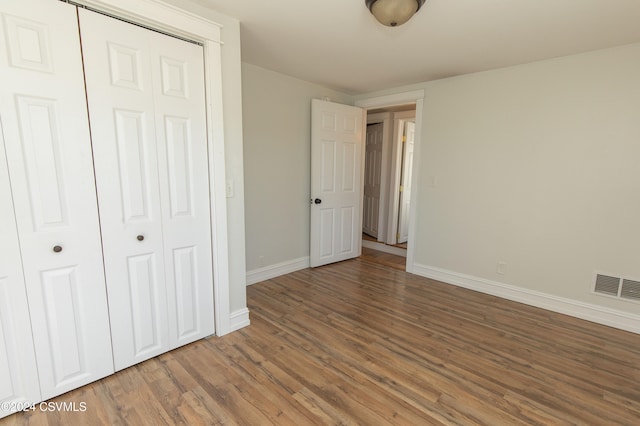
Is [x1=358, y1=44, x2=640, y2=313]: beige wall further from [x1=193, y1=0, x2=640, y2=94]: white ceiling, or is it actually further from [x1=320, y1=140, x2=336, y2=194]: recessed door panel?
[x1=320, y1=140, x2=336, y2=194]: recessed door panel

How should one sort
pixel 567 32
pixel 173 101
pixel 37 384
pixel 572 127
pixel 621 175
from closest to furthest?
pixel 37 384, pixel 173 101, pixel 567 32, pixel 621 175, pixel 572 127

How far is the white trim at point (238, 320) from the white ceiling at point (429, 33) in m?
2.29

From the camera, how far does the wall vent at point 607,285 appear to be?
261 cm

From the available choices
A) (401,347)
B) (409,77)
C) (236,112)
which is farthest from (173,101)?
(409,77)

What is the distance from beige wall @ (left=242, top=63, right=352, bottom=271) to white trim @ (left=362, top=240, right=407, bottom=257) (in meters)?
1.67

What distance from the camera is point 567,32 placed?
2240mm

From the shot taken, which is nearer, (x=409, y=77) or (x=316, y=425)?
(x=316, y=425)

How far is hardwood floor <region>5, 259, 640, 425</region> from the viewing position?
1631mm

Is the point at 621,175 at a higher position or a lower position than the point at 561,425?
higher

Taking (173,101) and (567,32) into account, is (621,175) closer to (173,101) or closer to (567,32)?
(567,32)

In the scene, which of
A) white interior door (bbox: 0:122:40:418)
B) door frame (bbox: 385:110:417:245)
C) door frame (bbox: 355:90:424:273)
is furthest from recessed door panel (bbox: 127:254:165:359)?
door frame (bbox: 385:110:417:245)

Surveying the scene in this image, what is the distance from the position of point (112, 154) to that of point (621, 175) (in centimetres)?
392

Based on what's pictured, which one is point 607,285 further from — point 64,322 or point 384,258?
point 64,322

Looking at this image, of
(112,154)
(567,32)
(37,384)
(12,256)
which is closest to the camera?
(12,256)
